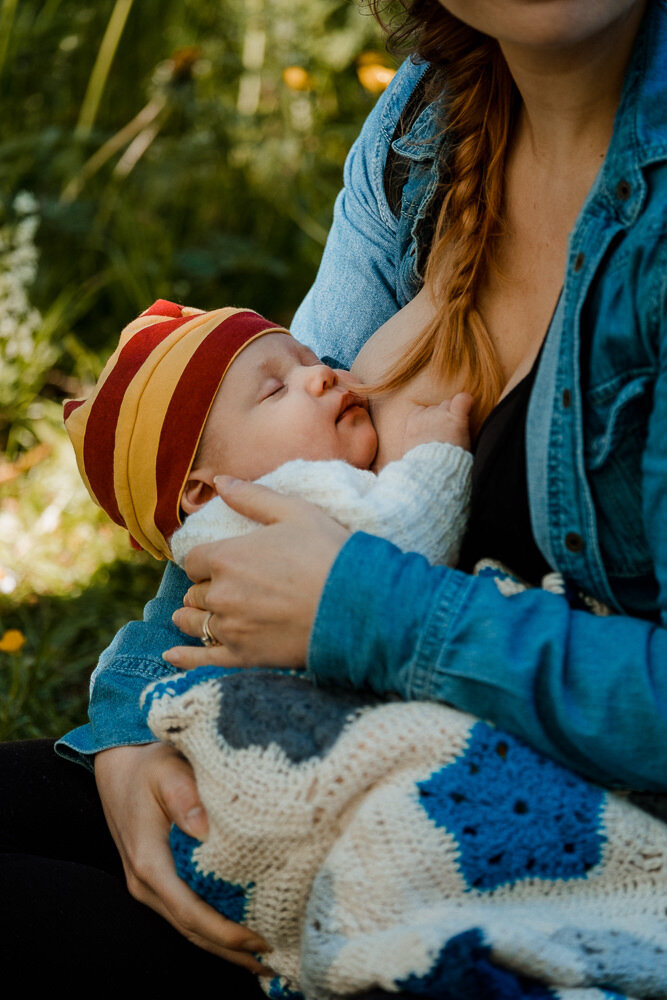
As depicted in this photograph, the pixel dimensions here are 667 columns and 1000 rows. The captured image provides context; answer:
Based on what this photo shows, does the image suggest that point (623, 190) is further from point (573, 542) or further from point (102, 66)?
point (102, 66)

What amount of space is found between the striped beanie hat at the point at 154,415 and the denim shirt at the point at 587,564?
493mm

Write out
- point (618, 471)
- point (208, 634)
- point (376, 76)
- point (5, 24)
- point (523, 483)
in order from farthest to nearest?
point (5, 24)
point (376, 76)
point (208, 634)
point (523, 483)
point (618, 471)

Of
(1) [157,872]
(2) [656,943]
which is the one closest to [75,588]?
(1) [157,872]

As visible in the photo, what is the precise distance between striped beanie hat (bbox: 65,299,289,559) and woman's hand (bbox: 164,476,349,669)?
27 centimetres

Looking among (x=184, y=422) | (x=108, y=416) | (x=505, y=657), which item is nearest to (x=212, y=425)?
(x=184, y=422)

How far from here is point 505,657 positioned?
1.13 meters

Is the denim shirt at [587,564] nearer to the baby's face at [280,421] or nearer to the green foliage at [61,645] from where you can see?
the baby's face at [280,421]

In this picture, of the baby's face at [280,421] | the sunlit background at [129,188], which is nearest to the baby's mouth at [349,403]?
the baby's face at [280,421]

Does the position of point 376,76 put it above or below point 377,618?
above

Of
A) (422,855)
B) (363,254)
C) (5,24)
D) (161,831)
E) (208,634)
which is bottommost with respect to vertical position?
(161,831)

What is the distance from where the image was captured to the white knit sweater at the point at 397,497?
1386 millimetres

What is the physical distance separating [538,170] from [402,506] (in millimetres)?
502

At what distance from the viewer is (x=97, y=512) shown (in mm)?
3381

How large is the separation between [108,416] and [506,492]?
655 mm
